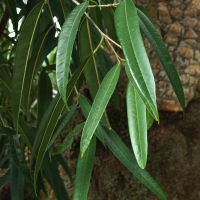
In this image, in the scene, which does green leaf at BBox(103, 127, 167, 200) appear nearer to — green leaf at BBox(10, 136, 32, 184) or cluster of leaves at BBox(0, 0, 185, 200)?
cluster of leaves at BBox(0, 0, 185, 200)

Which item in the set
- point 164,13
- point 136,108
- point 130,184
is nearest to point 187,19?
point 164,13

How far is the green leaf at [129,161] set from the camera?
2.03ft

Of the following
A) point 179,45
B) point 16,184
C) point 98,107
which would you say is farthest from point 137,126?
point 179,45

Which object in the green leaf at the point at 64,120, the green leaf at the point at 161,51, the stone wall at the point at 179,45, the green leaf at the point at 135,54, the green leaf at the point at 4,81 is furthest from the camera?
the stone wall at the point at 179,45

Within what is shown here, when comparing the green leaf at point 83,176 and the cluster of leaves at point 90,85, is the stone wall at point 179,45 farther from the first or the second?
the green leaf at point 83,176

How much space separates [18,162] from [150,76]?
0.54 metres

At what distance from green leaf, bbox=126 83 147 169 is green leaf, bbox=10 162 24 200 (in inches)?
20.5

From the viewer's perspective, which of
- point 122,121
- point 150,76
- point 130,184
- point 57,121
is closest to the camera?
point 150,76

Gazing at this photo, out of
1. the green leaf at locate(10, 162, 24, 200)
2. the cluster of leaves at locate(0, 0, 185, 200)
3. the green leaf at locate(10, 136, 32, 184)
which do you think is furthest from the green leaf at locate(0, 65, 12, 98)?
the green leaf at locate(10, 162, 24, 200)

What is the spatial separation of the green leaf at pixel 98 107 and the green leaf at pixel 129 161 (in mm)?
169

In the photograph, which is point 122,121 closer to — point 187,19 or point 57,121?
point 187,19

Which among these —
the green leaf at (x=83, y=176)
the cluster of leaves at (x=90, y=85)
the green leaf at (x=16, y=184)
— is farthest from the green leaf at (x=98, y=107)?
the green leaf at (x=16, y=184)

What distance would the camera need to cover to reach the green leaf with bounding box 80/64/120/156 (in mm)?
496

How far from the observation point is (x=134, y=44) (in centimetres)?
47
